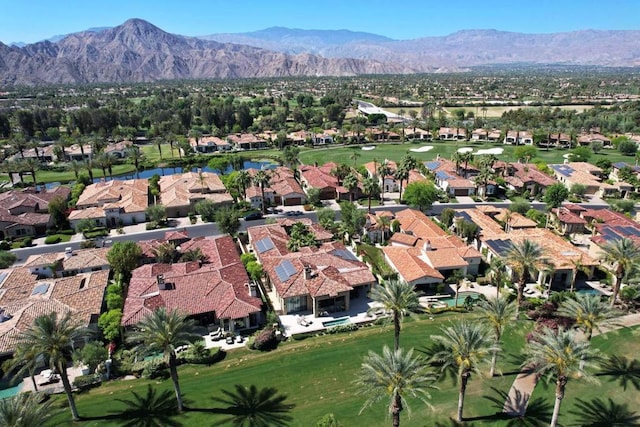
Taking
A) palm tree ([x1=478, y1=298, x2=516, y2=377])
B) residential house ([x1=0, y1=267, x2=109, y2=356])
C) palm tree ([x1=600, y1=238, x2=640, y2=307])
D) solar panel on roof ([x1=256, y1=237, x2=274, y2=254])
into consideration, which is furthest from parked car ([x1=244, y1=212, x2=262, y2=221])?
palm tree ([x1=600, y1=238, x2=640, y2=307])

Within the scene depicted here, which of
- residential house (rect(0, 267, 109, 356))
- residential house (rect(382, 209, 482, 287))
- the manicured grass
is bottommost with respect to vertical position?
the manicured grass

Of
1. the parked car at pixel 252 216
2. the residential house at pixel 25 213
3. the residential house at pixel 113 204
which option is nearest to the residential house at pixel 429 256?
the parked car at pixel 252 216

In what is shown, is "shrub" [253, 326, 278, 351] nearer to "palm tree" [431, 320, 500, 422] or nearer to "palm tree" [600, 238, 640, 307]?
"palm tree" [431, 320, 500, 422]

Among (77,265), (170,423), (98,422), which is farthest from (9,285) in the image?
(170,423)

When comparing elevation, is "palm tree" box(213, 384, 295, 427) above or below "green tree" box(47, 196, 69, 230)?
below

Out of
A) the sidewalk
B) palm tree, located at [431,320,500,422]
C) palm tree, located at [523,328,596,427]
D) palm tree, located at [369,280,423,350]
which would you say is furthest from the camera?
palm tree, located at [369,280,423,350]

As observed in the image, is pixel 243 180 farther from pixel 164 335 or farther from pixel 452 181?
pixel 164 335

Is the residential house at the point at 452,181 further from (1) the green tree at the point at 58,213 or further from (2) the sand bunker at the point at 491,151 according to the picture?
(1) the green tree at the point at 58,213
